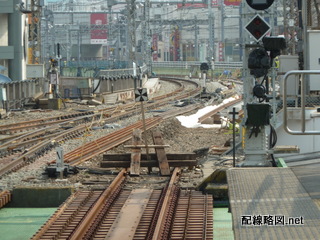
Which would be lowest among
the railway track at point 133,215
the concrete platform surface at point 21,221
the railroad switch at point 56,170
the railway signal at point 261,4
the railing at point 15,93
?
the concrete platform surface at point 21,221

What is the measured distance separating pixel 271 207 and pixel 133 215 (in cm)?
434

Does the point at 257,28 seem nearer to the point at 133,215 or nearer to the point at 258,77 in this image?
the point at 258,77

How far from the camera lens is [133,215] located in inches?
425

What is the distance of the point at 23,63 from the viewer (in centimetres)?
4719

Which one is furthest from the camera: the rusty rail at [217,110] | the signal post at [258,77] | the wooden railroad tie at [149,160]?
the rusty rail at [217,110]

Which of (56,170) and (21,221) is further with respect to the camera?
(56,170)

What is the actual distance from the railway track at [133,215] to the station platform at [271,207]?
71.5 inches

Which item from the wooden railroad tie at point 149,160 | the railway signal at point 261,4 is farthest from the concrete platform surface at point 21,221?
the railway signal at point 261,4

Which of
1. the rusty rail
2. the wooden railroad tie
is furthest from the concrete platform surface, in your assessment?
the rusty rail

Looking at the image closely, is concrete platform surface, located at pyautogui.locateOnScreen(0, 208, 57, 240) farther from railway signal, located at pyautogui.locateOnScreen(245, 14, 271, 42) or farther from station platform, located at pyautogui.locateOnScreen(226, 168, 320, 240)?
railway signal, located at pyautogui.locateOnScreen(245, 14, 271, 42)

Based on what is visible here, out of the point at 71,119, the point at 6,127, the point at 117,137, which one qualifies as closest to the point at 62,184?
the point at 117,137

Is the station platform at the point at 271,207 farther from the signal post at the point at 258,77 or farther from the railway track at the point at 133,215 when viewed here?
the signal post at the point at 258,77

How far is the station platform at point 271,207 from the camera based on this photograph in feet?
19.7

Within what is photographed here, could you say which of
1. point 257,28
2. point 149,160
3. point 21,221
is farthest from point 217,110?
point 21,221
